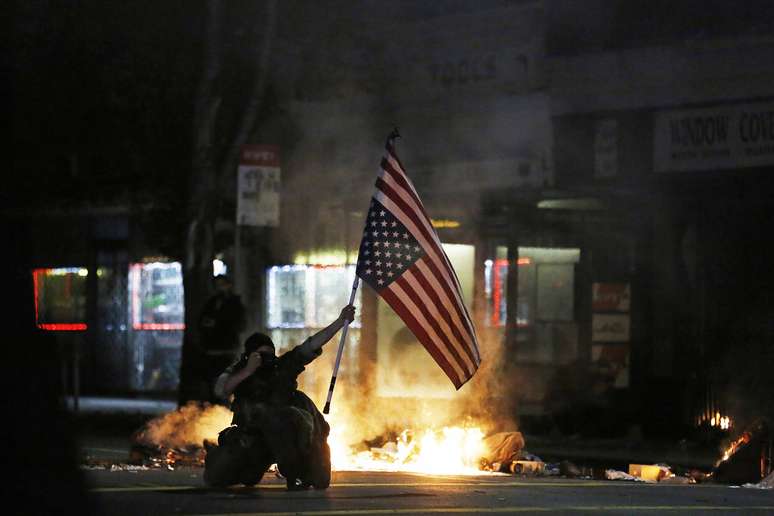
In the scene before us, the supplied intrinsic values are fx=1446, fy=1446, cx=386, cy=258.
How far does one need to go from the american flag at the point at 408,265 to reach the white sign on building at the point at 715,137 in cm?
471

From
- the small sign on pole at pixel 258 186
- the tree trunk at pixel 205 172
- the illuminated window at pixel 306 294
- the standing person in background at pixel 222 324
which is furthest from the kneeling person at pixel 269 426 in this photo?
the illuminated window at pixel 306 294

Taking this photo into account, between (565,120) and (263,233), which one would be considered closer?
(565,120)

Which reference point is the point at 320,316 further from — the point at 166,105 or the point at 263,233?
the point at 166,105

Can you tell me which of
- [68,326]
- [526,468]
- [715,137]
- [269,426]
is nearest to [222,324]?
[526,468]

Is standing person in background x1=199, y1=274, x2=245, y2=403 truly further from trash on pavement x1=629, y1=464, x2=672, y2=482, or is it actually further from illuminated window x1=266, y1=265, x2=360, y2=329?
trash on pavement x1=629, y1=464, x2=672, y2=482

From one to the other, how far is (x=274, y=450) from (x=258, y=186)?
3.89 m

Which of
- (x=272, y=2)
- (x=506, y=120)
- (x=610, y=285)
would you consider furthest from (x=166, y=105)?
(x=610, y=285)

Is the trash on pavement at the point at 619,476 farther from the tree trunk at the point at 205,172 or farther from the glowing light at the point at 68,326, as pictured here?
the glowing light at the point at 68,326

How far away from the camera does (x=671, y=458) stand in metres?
12.0

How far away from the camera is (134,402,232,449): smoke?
10750mm

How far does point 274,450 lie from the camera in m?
8.11

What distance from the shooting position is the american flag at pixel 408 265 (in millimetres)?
8922

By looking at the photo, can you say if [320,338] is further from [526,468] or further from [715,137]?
[715,137]

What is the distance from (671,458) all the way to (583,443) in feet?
4.32
